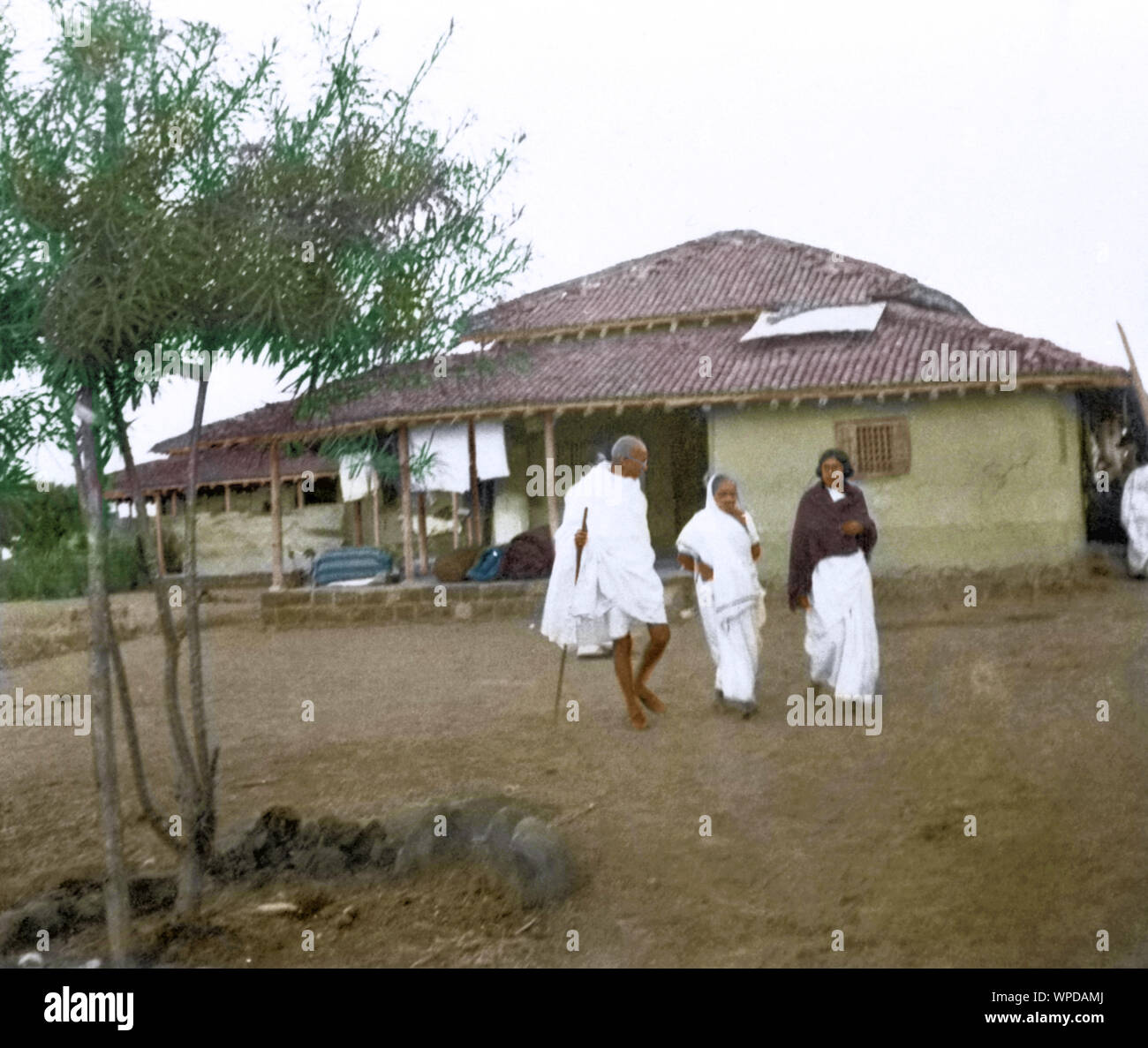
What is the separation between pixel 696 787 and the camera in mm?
4480

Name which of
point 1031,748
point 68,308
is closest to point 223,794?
point 68,308

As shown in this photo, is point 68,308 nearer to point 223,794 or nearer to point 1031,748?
point 223,794

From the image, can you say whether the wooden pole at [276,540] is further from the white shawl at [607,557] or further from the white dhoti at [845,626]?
the white dhoti at [845,626]

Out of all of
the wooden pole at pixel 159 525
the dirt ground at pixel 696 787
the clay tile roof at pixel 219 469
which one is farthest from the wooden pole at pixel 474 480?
the wooden pole at pixel 159 525

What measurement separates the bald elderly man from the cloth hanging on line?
1.03 meters

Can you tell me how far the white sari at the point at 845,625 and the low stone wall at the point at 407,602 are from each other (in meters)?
0.70

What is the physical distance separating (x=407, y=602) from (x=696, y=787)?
1.93m

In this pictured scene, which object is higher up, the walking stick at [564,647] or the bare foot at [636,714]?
the walking stick at [564,647]

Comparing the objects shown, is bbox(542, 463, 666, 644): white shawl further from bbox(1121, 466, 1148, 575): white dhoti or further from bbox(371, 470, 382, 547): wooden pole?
bbox(1121, 466, 1148, 575): white dhoti

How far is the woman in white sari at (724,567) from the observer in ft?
17.3

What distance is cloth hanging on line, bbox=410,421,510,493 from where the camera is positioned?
19.3ft

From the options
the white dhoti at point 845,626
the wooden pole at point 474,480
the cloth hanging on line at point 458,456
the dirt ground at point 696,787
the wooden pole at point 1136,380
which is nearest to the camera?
the dirt ground at point 696,787

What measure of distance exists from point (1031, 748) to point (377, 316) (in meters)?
3.04

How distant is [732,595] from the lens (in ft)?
17.4
